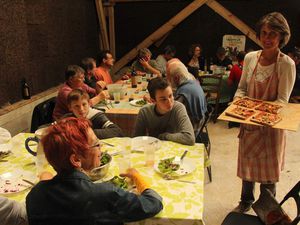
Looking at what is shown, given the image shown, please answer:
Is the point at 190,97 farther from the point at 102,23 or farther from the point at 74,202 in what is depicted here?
the point at 102,23

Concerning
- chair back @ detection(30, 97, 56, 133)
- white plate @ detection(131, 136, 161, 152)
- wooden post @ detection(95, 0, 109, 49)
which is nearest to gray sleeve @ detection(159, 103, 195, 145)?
white plate @ detection(131, 136, 161, 152)

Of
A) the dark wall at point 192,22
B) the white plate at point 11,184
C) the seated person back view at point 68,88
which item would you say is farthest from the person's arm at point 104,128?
the dark wall at point 192,22

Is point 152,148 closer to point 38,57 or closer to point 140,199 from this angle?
point 140,199

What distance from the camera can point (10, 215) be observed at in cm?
129

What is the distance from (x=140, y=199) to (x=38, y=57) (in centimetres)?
337

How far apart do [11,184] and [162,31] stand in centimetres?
543

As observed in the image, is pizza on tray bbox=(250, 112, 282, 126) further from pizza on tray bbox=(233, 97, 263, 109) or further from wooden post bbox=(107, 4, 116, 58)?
wooden post bbox=(107, 4, 116, 58)

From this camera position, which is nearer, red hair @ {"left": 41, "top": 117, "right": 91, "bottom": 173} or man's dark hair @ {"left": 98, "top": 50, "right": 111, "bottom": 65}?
red hair @ {"left": 41, "top": 117, "right": 91, "bottom": 173}

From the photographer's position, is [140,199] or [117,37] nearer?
[140,199]

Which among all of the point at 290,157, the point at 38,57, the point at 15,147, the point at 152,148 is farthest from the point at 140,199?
the point at 38,57

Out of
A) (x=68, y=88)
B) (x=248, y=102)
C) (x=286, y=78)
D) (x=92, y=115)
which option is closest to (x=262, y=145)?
(x=248, y=102)

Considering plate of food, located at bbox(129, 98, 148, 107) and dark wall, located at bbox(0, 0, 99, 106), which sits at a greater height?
dark wall, located at bbox(0, 0, 99, 106)

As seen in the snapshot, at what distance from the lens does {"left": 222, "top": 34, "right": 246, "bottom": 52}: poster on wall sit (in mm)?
6250

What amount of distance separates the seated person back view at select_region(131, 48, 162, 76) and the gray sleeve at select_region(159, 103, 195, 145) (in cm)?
261
